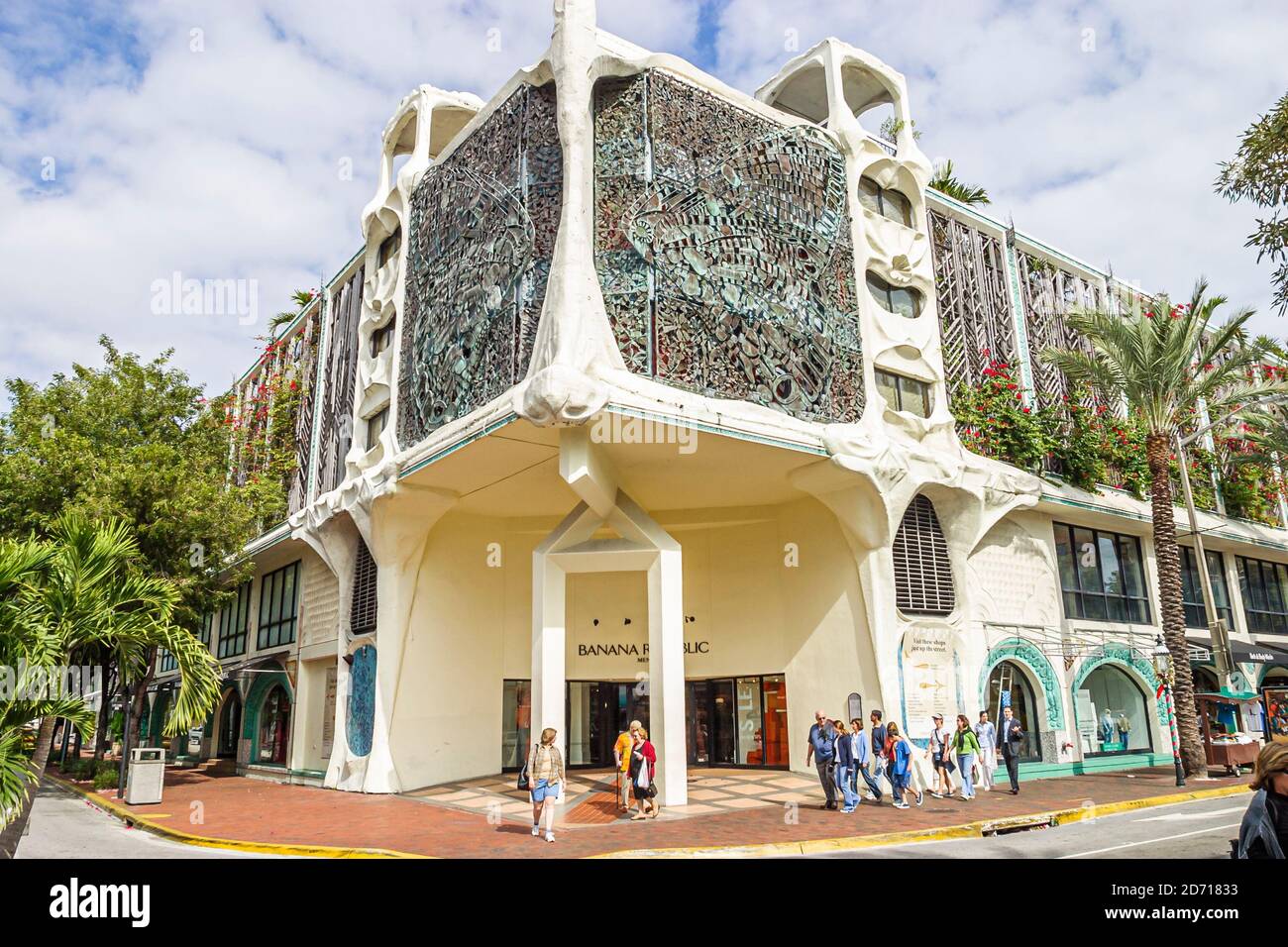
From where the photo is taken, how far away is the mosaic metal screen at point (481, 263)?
16.8m

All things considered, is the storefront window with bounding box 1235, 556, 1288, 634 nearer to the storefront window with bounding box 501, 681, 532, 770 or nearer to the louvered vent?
the storefront window with bounding box 501, 681, 532, 770

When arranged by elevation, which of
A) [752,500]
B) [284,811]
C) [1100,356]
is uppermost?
[1100,356]

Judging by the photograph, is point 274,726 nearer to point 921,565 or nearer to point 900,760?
point 921,565

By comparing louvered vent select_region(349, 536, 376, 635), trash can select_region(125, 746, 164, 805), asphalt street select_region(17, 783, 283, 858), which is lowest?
asphalt street select_region(17, 783, 283, 858)

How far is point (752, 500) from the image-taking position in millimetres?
21969

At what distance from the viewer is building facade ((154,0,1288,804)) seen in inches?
652

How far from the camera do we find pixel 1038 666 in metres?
21.9

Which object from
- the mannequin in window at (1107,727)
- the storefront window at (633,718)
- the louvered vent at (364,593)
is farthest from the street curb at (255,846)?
the mannequin in window at (1107,727)

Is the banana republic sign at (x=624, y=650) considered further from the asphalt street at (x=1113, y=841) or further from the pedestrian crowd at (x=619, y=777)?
the asphalt street at (x=1113, y=841)

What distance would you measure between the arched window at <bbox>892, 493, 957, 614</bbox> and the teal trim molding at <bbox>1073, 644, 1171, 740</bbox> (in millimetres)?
5632

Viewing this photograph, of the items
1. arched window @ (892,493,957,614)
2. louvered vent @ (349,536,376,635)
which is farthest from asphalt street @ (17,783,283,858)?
arched window @ (892,493,957,614)
